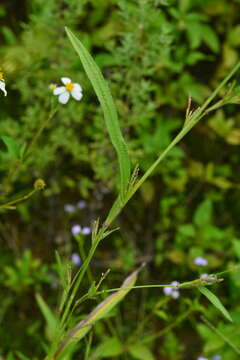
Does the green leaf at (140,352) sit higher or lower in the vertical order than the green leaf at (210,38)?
lower

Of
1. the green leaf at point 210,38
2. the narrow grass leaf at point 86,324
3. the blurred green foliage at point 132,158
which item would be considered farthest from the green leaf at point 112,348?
the green leaf at point 210,38

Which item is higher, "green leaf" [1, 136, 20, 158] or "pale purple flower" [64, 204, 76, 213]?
"green leaf" [1, 136, 20, 158]

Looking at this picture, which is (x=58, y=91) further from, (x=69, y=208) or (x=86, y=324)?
(x=69, y=208)

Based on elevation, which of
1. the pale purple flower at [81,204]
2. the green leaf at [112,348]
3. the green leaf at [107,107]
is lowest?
the green leaf at [112,348]

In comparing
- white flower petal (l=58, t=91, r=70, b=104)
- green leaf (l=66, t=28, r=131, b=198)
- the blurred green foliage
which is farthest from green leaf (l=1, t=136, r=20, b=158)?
the blurred green foliage

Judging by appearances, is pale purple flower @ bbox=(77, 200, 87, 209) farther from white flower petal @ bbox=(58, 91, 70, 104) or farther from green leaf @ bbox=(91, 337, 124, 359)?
white flower petal @ bbox=(58, 91, 70, 104)

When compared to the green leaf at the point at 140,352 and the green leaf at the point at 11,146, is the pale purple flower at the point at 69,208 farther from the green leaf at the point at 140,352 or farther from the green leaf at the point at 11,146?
the green leaf at the point at 11,146

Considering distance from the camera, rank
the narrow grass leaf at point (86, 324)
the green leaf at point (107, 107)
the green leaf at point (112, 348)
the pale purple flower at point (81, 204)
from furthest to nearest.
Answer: the pale purple flower at point (81, 204)
the green leaf at point (112, 348)
the narrow grass leaf at point (86, 324)
the green leaf at point (107, 107)

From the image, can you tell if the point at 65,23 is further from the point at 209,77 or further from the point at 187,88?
the point at 209,77

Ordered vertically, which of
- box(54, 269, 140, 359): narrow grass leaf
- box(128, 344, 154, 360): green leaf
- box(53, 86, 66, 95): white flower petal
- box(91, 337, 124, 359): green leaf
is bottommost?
box(128, 344, 154, 360): green leaf
